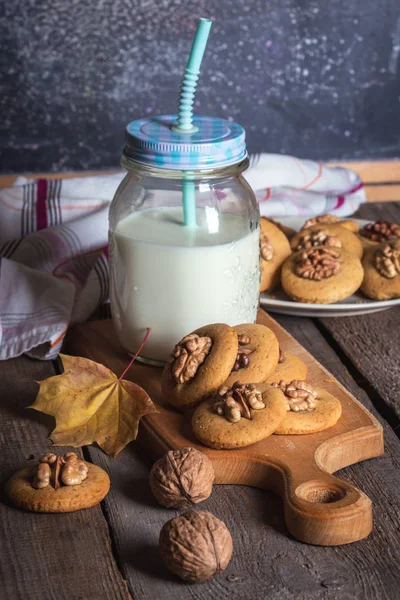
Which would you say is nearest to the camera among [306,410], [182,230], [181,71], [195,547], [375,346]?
[195,547]

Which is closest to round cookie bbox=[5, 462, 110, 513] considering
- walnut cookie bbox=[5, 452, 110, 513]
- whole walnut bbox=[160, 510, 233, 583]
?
walnut cookie bbox=[5, 452, 110, 513]

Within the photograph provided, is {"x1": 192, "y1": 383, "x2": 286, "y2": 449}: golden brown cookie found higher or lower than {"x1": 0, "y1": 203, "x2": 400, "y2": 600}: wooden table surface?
higher

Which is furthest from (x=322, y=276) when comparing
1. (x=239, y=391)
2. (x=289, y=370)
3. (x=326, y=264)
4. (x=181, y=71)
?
(x=181, y=71)

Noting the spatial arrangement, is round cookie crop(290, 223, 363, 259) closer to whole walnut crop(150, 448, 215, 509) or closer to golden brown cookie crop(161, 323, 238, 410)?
golden brown cookie crop(161, 323, 238, 410)

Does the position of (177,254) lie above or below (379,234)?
above

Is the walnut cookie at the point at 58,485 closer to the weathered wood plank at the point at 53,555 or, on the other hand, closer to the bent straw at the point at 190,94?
the weathered wood plank at the point at 53,555

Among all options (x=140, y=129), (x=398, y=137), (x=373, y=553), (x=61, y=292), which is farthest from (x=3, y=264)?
(x=398, y=137)

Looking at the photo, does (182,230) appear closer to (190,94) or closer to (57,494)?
(190,94)

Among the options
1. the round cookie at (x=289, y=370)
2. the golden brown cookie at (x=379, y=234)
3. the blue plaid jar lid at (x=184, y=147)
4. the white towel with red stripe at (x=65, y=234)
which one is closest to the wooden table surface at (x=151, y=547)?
the round cookie at (x=289, y=370)
